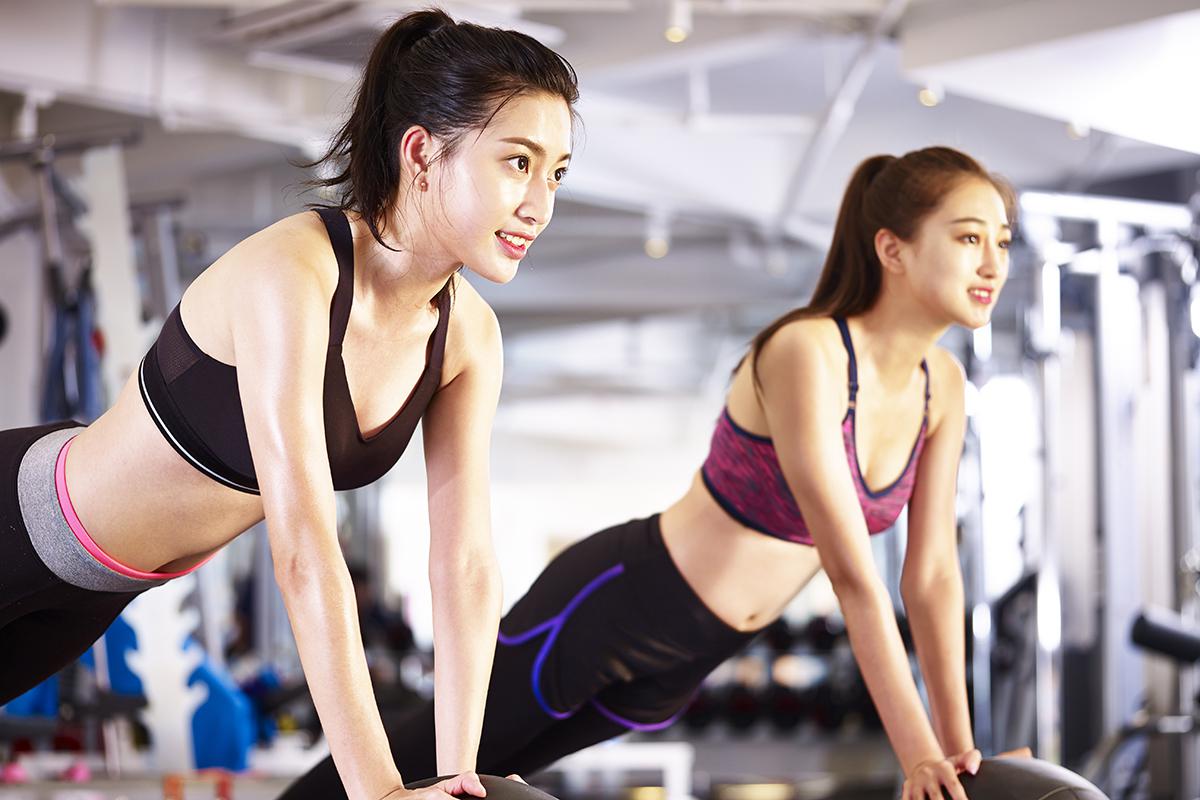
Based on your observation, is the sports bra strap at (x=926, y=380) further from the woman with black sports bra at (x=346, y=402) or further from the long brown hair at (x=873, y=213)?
the woman with black sports bra at (x=346, y=402)

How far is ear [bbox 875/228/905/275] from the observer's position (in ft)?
7.18

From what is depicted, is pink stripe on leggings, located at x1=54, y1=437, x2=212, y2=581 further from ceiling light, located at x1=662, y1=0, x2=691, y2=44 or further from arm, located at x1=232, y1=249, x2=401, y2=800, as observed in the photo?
ceiling light, located at x1=662, y1=0, x2=691, y2=44

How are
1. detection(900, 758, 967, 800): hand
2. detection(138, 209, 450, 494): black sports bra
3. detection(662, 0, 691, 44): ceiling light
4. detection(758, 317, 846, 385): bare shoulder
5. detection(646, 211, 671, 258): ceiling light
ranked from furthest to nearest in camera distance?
detection(646, 211, 671, 258): ceiling light → detection(662, 0, 691, 44): ceiling light → detection(758, 317, 846, 385): bare shoulder → detection(900, 758, 967, 800): hand → detection(138, 209, 450, 494): black sports bra

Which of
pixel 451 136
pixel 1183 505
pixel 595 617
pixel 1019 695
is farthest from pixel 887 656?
pixel 1019 695

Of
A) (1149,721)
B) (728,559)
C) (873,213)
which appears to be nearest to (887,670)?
(728,559)

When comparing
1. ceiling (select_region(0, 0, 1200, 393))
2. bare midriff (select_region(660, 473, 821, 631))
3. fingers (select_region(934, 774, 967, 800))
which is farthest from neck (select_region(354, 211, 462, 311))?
ceiling (select_region(0, 0, 1200, 393))

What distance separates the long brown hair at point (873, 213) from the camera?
217 centimetres

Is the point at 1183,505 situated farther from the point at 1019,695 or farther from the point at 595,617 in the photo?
the point at 595,617

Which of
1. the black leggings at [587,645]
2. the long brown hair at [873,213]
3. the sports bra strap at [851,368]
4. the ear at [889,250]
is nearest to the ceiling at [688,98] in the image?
the long brown hair at [873,213]

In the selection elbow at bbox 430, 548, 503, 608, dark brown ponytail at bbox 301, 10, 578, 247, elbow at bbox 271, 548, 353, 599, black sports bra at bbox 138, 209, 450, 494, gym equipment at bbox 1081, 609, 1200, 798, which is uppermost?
dark brown ponytail at bbox 301, 10, 578, 247

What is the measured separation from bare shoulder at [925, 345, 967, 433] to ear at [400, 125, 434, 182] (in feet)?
3.61

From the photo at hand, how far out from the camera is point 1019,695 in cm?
625

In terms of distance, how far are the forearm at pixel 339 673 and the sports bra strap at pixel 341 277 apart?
0.98 feet

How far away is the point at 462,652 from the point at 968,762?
2.49 ft
